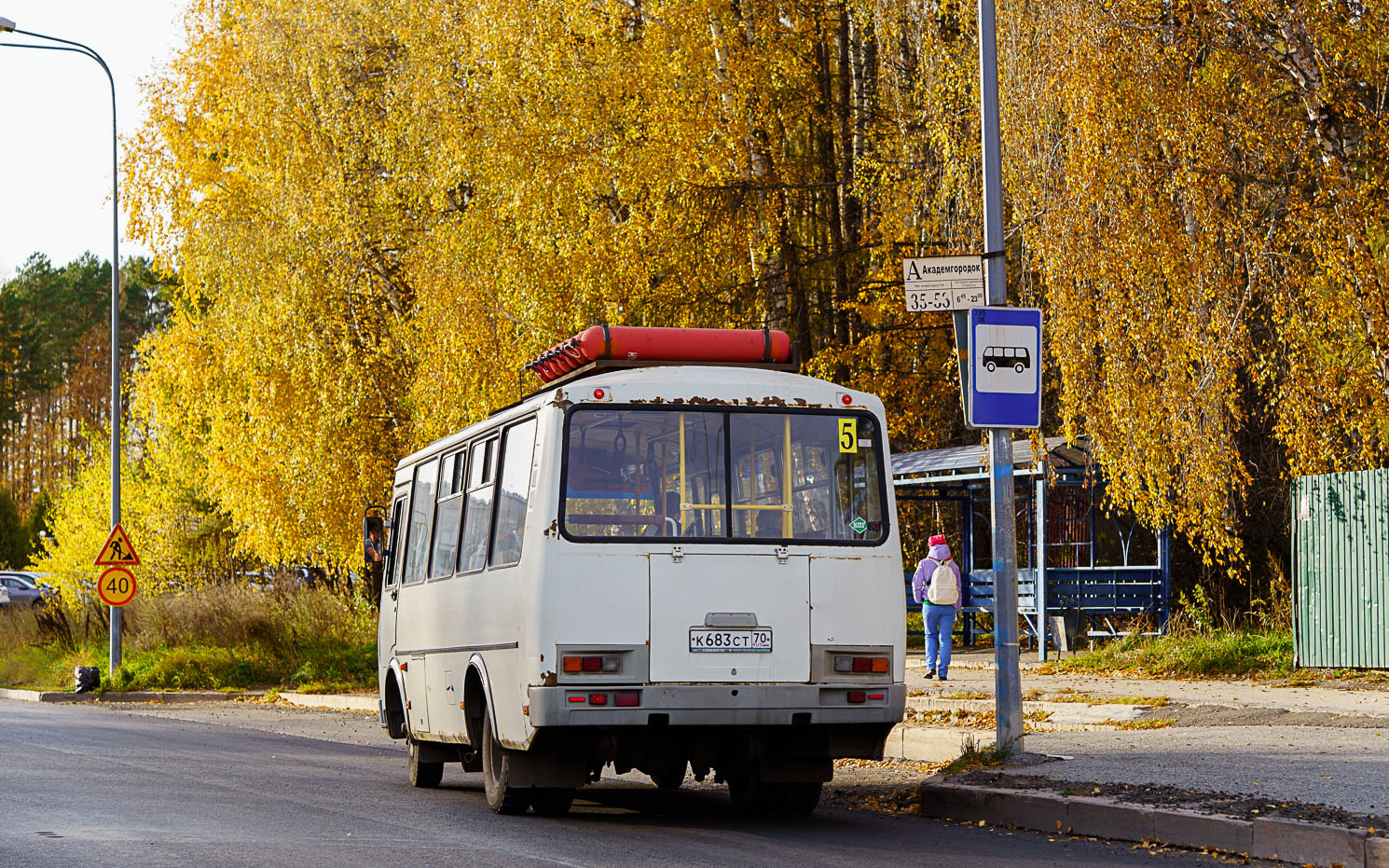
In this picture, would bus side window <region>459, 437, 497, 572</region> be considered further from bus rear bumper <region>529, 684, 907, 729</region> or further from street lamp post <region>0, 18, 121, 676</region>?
street lamp post <region>0, 18, 121, 676</region>

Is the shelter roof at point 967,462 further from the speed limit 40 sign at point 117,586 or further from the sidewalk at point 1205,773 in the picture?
the speed limit 40 sign at point 117,586

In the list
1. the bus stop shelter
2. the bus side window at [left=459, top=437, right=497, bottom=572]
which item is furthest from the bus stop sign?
the bus stop shelter

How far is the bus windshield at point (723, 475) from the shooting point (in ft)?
34.7

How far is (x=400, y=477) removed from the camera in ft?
49.5

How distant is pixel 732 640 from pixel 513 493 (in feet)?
6.05

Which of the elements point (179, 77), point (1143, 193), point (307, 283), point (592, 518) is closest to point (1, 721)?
point (307, 283)

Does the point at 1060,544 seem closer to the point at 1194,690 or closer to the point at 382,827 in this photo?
the point at 1194,690

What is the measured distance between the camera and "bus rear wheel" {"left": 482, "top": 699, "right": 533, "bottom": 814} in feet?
36.6

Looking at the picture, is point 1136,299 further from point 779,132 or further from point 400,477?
point 779,132

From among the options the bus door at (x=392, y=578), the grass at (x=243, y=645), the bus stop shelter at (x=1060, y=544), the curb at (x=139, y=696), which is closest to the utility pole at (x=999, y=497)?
the bus door at (x=392, y=578)

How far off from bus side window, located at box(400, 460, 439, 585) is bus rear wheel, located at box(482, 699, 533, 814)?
2.52 m

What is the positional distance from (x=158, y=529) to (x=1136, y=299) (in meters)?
35.0

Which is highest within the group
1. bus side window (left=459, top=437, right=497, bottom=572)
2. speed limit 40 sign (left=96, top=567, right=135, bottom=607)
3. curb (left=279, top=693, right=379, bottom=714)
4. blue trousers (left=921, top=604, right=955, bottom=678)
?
bus side window (left=459, top=437, right=497, bottom=572)

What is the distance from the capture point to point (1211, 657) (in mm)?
19562
